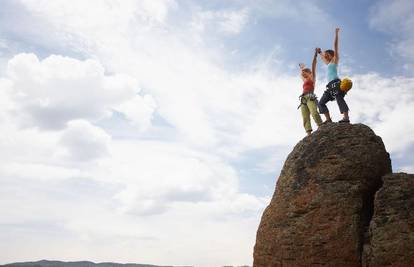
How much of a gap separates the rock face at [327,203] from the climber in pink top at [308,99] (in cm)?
134

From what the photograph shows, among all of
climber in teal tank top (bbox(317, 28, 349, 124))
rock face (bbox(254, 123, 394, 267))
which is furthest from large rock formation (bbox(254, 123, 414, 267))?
climber in teal tank top (bbox(317, 28, 349, 124))

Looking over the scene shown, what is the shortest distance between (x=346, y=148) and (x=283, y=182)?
2280 mm

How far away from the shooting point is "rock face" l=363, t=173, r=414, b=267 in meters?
10.4

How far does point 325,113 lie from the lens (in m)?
14.7

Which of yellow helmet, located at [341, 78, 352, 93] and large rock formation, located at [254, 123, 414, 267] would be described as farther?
yellow helmet, located at [341, 78, 352, 93]

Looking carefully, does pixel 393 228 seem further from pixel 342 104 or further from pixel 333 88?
pixel 333 88

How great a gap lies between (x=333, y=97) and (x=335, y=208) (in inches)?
173

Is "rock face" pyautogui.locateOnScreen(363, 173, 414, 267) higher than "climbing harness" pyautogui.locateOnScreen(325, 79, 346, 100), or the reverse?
"climbing harness" pyautogui.locateOnScreen(325, 79, 346, 100)

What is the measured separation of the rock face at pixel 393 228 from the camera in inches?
409

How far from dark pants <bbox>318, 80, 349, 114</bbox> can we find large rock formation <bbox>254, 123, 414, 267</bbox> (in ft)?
3.62

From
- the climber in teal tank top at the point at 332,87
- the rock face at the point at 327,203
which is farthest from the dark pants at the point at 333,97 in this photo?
the rock face at the point at 327,203

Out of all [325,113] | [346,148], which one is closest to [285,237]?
[346,148]

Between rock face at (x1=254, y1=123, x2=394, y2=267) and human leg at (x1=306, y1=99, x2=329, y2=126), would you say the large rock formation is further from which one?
human leg at (x1=306, y1=99, x2=329, y2=126)

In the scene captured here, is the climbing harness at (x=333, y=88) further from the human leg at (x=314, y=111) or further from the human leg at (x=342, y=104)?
the human leg at (x=314, y=111)
